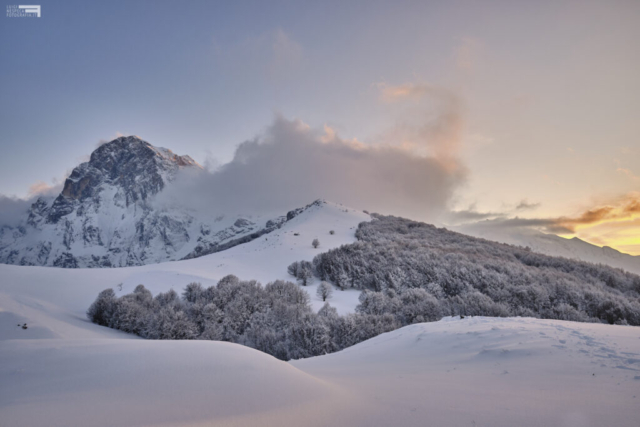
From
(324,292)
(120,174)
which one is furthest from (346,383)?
(120,174)

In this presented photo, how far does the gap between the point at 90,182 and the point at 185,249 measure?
99.4 meters

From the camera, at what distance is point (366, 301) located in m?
9.46

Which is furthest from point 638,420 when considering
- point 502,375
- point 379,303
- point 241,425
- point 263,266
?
point 263,266

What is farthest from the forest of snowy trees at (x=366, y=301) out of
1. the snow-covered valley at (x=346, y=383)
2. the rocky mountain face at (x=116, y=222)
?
the rocky mountain face at (x=116, y=222)

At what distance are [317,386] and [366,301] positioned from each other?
7.05m

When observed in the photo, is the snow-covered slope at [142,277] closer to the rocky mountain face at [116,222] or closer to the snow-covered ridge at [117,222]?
the snow-covered ridge at [117,222]

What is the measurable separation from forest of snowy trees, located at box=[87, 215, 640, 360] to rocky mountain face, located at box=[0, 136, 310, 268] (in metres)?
96.2

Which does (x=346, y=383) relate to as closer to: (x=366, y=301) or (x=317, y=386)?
(x=317, y=386)

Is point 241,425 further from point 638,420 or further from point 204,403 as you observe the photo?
point 638,420

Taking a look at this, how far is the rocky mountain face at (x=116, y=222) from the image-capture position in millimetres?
125812

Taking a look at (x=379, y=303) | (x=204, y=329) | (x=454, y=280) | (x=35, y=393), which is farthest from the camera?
(x=454, y=280)

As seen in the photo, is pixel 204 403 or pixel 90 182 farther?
pixel 90 182

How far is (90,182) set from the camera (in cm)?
17125

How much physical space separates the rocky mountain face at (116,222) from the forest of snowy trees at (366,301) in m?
96.2
